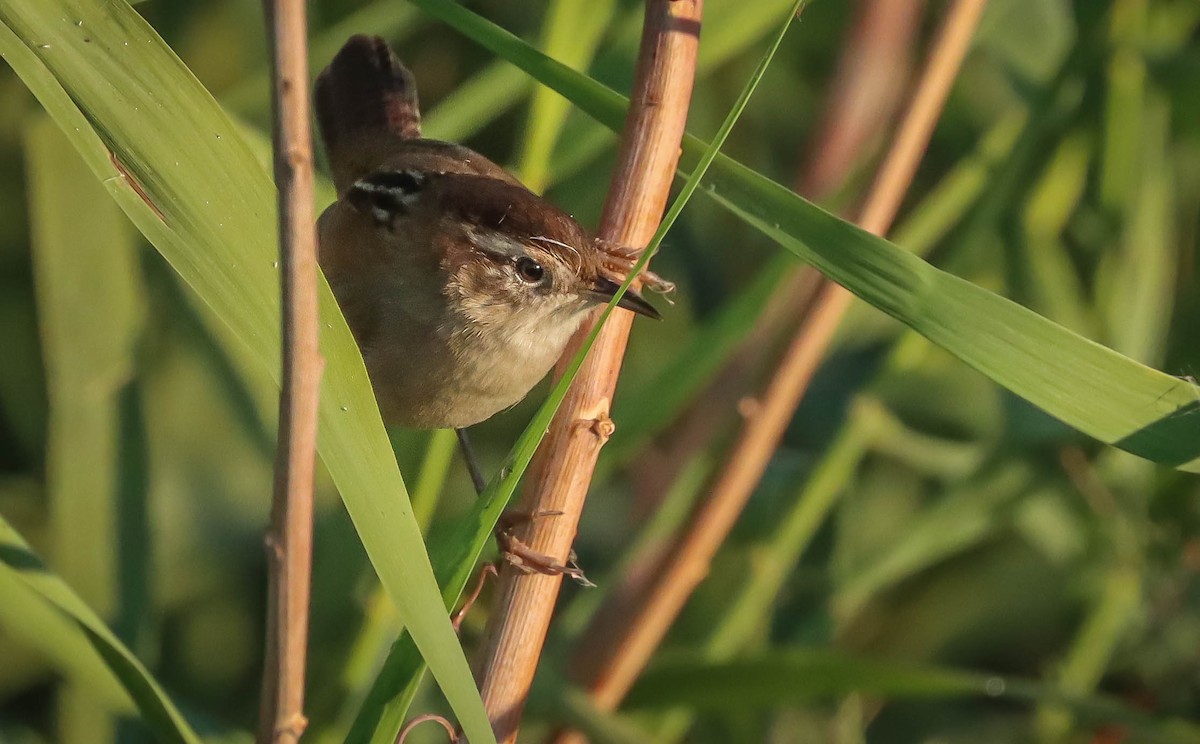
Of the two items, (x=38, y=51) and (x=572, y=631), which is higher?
(x=38, y=51)

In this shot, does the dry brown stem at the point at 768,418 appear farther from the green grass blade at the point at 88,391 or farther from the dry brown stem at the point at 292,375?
the dry brown stem at the point at 292,375

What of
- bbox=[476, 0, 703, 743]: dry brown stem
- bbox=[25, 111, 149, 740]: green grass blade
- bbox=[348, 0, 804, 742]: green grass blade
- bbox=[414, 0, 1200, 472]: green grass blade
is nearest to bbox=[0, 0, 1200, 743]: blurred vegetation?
bbox=[25, 111, 149, 740]: green grass blade

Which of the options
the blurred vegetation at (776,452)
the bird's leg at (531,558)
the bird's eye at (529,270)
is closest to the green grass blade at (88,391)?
the blurred vegetation at (776,452)

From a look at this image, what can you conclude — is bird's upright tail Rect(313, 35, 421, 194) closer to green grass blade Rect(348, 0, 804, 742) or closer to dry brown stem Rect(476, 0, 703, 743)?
dry brown stem Rect(476, 0, 703, 743)

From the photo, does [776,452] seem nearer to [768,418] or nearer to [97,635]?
[768,418]

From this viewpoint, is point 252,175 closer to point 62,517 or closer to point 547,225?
point 547,225

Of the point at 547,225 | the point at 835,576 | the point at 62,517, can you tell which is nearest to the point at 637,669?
the point at 835,576
